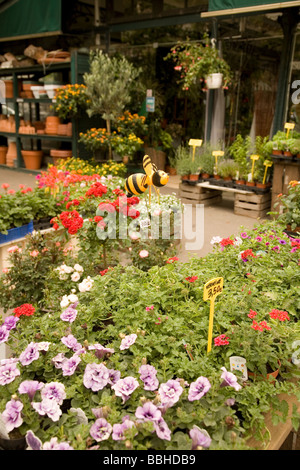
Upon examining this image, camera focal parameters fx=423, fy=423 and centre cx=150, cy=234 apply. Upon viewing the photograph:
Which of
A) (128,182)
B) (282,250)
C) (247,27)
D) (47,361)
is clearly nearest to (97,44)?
(247,27)

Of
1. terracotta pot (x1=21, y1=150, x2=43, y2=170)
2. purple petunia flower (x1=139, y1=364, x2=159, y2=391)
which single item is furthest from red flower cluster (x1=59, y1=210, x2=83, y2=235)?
terracotta pot (x1=21, y1=150, x2=43, y2=170)

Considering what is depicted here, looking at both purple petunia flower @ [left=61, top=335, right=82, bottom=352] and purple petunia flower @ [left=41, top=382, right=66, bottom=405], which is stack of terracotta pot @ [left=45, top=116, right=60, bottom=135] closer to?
purple petunia flower @ [left=61, top=335, right=82, bottom=352]

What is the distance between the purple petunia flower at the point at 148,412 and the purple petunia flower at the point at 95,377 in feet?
0.67

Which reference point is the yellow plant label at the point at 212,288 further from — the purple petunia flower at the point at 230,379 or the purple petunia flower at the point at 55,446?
the purple petunia flower at the point at 55,446

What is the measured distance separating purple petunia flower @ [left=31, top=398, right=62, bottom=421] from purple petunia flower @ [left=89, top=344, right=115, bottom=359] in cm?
31

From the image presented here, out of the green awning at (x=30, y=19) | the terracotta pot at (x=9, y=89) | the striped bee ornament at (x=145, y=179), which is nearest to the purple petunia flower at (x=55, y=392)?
the striped bee ornament at (x=145, y=179)

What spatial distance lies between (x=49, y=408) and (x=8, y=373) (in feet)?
0.86

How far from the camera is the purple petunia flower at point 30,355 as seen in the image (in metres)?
1.60

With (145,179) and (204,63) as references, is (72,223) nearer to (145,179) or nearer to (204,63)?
(145,179)

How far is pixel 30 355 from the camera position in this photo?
5.32ft

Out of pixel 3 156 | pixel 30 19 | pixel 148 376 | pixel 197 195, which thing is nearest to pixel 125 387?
pixel 148 376

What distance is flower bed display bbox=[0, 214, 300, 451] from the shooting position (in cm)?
138

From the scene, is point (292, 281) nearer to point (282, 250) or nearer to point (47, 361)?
point (282, 250)
